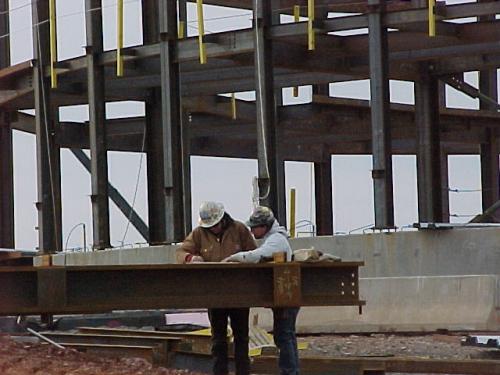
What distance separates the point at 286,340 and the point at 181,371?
5.16 ft

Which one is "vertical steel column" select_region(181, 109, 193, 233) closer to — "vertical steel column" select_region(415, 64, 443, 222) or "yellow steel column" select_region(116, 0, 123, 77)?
"vertical steel column" select_region(415, 64, 443, 222)

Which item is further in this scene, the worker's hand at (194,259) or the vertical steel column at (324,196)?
the vertical steel column at (324,196)

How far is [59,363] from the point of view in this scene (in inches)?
475

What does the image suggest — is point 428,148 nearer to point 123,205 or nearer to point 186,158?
point 186,158

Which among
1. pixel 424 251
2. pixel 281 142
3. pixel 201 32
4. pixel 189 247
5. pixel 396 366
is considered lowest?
pixel 396 366

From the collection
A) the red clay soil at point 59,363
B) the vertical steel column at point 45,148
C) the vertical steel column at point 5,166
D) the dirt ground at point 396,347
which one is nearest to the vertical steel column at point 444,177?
the vertical steel column at point 5,166

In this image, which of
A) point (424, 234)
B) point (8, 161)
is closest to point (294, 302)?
point (424, 234)

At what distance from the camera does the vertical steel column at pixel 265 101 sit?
81.4ft

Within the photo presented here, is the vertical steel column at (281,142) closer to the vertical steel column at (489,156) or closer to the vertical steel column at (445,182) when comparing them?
the vertical steel column at (445,182)

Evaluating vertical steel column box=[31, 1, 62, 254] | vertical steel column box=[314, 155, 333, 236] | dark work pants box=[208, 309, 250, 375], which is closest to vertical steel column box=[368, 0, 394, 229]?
vertical steel column box=[31, 1, 62, 254]

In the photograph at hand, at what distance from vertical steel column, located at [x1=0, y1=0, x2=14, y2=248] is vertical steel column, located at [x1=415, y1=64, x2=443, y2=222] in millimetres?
10147

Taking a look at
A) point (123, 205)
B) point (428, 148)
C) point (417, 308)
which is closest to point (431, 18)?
point (417, 308)

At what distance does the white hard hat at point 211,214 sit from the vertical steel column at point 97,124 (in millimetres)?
16675

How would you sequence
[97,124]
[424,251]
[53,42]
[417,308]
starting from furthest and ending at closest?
[97,124], [53,42], [424,251], [417,308]
